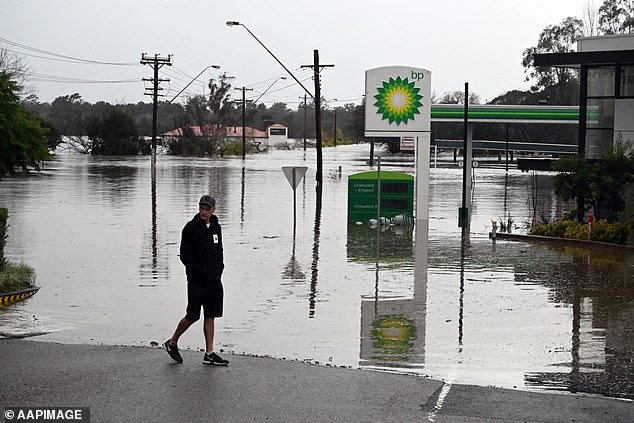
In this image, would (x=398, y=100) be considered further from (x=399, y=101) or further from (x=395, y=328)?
(x=395, y=328)

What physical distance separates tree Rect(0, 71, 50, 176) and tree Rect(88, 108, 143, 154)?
95232 millimetres

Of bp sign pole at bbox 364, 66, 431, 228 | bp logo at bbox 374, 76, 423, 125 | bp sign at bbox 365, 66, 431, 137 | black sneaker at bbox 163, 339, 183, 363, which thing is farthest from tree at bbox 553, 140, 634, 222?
black sneaker at bbox 163, 339, 183, 363

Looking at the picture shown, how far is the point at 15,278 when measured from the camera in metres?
16.8

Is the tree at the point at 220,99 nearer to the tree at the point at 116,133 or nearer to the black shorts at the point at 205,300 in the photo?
the tree at the point at 116,133

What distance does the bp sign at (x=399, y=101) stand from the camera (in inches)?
1283

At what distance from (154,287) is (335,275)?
3.80 metres

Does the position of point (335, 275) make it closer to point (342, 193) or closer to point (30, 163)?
point (30, 163)

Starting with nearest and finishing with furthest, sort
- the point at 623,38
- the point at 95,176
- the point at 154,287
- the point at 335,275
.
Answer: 1. the point at 154,287
2. the point at 335,275
3. the point at 623,38
4. the point at 95,176

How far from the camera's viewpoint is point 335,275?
1978 cm

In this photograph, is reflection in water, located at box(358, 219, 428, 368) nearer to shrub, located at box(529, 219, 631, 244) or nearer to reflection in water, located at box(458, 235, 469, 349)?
reflection in water, located at box(458, 235, 469, 349)

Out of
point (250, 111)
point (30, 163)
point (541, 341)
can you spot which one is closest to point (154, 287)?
point (30, 163)

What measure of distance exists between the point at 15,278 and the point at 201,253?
722cm

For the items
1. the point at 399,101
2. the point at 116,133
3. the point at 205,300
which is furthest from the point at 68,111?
the point at 205,300

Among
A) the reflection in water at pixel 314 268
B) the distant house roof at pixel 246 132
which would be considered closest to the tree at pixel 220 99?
the distant house roof at pixel 246 132
